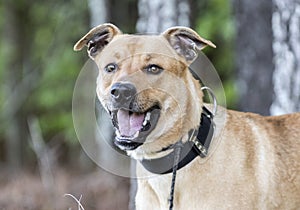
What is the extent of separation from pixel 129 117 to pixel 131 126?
0.06m

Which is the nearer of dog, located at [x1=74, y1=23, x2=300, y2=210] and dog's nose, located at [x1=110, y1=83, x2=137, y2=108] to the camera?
dog's nose, located at [x1=110, y1=83, x2=137, y2=108]

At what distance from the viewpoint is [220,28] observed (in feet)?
38.0

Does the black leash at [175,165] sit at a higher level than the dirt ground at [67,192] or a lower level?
higher

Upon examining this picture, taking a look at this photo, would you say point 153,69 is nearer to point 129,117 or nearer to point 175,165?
point 129,117

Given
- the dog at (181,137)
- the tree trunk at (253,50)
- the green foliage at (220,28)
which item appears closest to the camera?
the dog at (181,137)

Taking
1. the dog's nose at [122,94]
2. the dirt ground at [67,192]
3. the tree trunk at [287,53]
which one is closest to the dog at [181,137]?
the dog's nose at [122,94]

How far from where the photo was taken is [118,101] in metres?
4.21

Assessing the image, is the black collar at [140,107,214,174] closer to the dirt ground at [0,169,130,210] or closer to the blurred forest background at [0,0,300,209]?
the blurred forest background at [0,0,300,209]

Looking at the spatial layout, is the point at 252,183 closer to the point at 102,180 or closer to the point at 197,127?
the point at 197,127

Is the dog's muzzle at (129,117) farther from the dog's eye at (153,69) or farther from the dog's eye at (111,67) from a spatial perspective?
the dog's eye at (111,67)

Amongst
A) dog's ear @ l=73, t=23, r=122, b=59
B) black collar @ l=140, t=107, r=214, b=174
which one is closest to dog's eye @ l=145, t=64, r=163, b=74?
black collar @ l=140, t=107, r=214, b=174

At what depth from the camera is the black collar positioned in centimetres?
443

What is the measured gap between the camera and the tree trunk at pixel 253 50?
8.94 m

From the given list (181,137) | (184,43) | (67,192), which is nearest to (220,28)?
(67,192)
